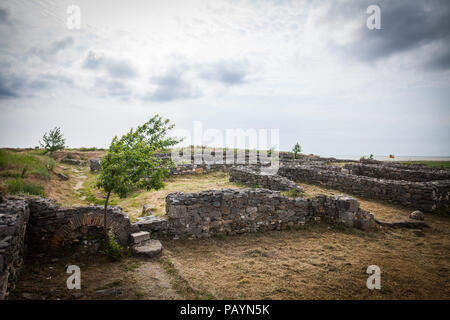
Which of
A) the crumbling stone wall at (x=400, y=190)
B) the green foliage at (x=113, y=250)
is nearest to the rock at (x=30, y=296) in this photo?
the green foliage at (x=113, y=250)

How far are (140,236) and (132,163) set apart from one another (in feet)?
7.83

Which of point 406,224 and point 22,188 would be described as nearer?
point 406,224

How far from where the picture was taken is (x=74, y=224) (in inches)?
240

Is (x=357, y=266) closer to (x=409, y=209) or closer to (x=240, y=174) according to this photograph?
(x=409, y=209)

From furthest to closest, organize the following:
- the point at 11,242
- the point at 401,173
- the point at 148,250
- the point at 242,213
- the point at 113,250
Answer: the point at 401,173
the point at 242,213
the point at 148,250
the point at 113,250
the point at 11,242

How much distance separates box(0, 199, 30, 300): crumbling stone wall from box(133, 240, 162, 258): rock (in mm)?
2581

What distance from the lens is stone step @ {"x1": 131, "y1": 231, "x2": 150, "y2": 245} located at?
21.4ft

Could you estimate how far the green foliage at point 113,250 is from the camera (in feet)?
19.5

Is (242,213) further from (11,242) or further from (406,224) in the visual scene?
(406,224)

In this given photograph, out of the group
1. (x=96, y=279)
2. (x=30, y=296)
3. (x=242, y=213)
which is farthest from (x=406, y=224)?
(x=30, y=296)

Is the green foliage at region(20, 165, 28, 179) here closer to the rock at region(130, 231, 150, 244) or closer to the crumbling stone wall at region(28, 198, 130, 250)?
the crumbling stone wall at region(28, 198, 130, 250)

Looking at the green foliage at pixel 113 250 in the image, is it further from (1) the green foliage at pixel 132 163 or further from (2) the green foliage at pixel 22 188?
(2) the green foliage at pixel 22 188

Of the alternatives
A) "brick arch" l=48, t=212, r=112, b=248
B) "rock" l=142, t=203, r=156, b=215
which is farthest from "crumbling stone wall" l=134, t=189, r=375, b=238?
"rock" l=142, t=203, r=156, b=215
